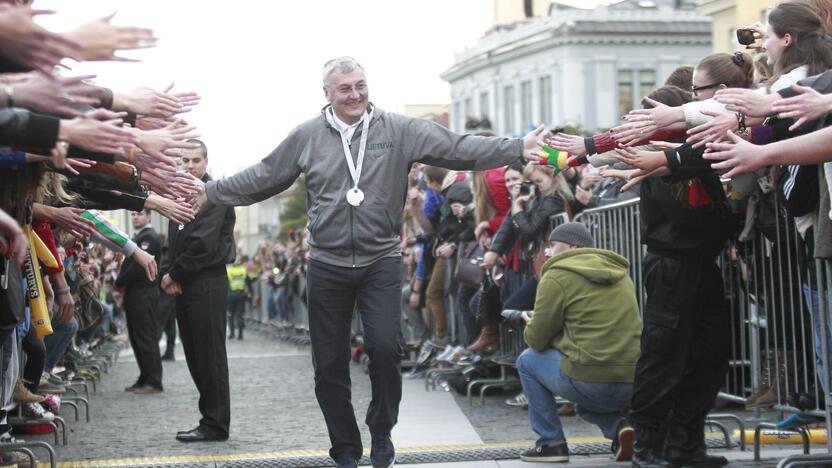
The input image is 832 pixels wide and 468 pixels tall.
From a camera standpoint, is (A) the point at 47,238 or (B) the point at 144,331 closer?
(A) the point at 47,238

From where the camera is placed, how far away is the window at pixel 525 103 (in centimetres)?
10475

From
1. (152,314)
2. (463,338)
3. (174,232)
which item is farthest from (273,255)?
(174,232)

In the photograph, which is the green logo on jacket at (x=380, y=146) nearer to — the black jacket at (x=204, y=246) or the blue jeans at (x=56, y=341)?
the black jacket at (x=204, y=246)

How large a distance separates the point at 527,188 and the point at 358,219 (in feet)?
11.9

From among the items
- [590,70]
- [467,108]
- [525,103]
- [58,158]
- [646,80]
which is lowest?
[58,158]

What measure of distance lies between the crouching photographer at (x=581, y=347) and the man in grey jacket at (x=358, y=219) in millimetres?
948

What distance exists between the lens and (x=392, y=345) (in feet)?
26.6

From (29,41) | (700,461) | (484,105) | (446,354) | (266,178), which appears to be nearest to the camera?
(29,41)

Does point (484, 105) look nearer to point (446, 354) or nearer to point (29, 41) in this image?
point (446, 354)

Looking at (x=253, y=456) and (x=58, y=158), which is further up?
(x=58, y=158)

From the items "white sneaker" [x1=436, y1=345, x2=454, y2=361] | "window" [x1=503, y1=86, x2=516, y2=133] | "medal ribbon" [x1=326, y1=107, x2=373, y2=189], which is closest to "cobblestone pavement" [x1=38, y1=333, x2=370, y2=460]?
"white sneaker" [x1=436, y1=345, x2=454, y2=361]

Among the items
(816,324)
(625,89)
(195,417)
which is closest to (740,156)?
(816,324)

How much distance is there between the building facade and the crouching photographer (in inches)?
3446

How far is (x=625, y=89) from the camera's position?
334ft
